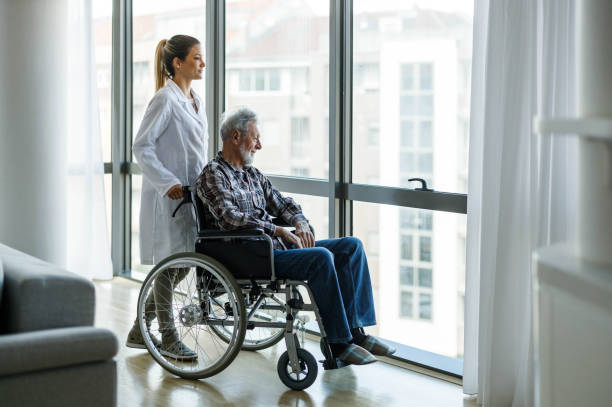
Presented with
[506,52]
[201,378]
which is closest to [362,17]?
[506,52]

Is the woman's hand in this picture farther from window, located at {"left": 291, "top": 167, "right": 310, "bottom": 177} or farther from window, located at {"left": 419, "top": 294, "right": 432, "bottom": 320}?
window, located at {"left": 419, "top": 294, "right": 432, "bottom": 320}

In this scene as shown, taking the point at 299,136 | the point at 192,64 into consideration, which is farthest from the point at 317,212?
the point at 192,64

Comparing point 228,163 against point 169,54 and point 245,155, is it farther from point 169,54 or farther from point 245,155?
point 169,54

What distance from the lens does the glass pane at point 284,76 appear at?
3.83 m

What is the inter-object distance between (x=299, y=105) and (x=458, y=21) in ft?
3.46

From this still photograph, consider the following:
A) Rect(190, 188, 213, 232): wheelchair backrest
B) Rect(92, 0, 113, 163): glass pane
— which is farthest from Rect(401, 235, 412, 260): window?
Rect(92, 0, 113, 163): glass pane

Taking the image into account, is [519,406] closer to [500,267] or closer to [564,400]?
[500,267]

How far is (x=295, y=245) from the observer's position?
313cm

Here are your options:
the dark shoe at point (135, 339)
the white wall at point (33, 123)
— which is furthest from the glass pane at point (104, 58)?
the dark shoe at point (135, 339)

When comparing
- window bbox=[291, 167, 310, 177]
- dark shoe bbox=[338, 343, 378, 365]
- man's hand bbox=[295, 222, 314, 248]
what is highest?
window bbox=[291, 167, 310, 177]

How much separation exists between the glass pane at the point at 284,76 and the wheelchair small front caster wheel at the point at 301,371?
1.22m

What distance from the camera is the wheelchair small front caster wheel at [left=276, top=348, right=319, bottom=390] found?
114 inches

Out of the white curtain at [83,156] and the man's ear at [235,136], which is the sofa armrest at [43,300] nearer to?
the man's ear at [235,136]

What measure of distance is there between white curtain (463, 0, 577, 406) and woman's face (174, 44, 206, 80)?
52.7 inches
